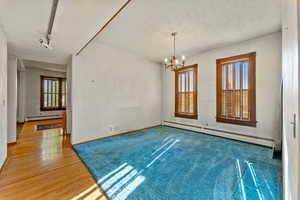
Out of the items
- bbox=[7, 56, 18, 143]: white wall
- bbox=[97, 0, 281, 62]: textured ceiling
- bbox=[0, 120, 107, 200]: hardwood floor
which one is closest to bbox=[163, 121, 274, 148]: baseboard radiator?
bbox=[97, 0, 281, 62]: textured ceiling

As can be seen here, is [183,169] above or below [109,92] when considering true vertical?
below

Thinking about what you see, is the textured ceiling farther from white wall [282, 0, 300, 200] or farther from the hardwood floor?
the hardwood floor

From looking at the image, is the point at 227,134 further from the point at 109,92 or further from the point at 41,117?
the point at 41,117

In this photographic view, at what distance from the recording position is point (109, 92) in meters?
4.32

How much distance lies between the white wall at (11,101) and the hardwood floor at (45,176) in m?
0.41

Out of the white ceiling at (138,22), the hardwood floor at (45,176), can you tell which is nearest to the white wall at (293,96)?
the white ceiling at (138,22)

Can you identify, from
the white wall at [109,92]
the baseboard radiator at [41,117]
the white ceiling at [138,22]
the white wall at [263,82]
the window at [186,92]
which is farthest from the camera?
the baseboard radiator at [41,117]

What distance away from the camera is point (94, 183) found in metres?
2.01

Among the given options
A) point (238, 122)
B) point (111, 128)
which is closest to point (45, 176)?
point (111, 128)

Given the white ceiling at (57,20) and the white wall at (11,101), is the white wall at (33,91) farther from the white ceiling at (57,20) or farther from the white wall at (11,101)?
the white ceiling at (57,20)

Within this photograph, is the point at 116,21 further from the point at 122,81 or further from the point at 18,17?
the point at 122,81

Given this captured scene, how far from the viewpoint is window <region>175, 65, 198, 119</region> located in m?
4.95

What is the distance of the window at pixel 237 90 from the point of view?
3688 millimetres

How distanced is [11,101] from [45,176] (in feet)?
9.18
